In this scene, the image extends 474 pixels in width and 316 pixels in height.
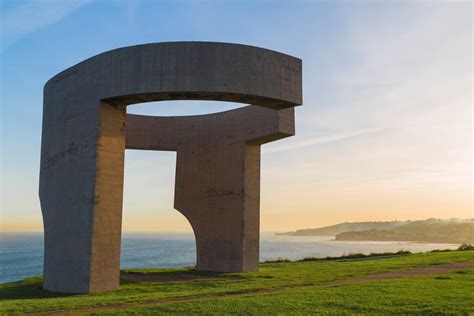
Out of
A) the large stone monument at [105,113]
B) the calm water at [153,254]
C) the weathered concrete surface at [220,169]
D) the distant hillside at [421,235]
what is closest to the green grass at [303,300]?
the large stone monument at [105,113]

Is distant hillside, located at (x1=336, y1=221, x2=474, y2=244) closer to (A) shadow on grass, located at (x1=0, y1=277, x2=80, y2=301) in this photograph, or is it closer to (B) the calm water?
(B) the calm water

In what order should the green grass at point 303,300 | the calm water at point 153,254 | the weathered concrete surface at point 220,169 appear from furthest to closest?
the calm water at point 153,254 → the weathered concrete surface at point 220,169 → the green grass at point 303,300

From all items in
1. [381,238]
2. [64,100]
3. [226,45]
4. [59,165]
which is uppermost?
[226,45]

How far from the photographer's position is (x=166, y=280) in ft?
50.7

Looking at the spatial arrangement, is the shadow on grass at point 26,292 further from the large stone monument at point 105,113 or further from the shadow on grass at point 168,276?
the shadow on grass at point 168,276

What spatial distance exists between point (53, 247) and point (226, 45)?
8046 mm

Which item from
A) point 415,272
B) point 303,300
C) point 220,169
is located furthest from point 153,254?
point 303,300

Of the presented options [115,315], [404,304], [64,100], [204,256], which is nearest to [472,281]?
[404,304]

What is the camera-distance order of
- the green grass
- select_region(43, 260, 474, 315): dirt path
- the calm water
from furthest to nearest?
the calm water
select_region(43, 260, 474, 315): dirt path
the green grass

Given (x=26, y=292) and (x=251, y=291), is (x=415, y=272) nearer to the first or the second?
(x=251, y=291)

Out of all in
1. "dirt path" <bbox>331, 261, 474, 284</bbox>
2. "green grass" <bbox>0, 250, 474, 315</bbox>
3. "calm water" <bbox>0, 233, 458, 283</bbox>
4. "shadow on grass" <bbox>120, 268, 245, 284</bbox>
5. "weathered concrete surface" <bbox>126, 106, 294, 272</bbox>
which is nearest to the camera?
"green grass" <bbox>0, 250, 474, 315</bbox>

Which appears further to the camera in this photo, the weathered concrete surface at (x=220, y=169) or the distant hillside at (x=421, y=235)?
the distant hillside at (x=421, y=235)

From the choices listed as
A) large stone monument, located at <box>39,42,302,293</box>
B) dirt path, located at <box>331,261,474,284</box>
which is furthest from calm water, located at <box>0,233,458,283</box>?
dirt path, located at <box>331,261,474,284</box>

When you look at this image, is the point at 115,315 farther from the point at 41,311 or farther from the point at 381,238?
the point at 381,238
